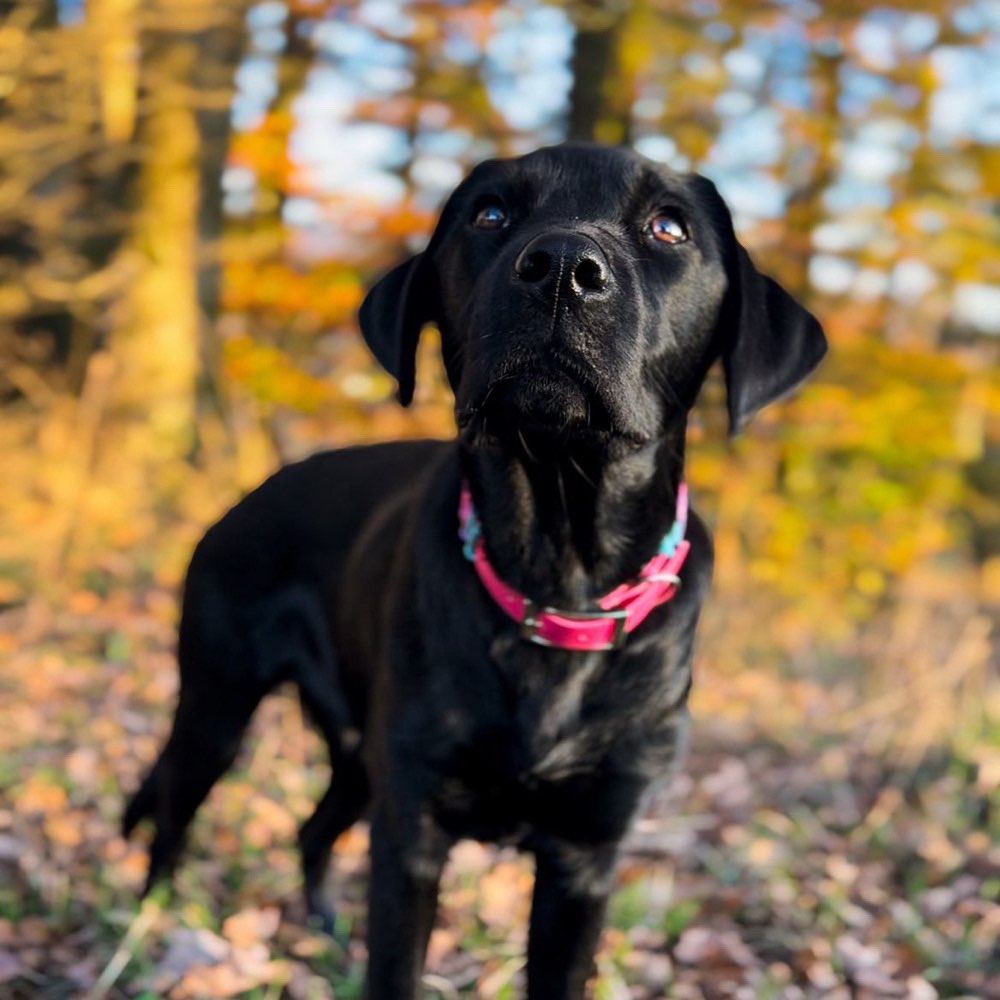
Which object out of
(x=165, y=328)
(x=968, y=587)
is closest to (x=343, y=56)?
(x=165, y=328)

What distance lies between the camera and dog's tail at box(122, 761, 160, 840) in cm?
340

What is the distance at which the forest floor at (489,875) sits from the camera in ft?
10.2

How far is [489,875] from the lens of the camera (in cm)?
391

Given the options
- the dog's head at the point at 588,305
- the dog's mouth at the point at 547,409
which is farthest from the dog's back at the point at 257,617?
the dog's mouth at the point at 547,409

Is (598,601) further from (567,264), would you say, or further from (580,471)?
(567,264)

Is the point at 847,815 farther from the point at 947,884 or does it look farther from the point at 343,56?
the point at 343,56

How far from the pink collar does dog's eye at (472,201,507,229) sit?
21.4 inches

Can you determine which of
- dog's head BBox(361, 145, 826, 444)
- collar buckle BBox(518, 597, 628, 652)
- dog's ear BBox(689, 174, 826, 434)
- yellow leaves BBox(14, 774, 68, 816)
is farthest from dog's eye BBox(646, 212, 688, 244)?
yellow leaves BBox(14, 774, 68, 816)

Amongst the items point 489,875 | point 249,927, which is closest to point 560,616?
point 249,927

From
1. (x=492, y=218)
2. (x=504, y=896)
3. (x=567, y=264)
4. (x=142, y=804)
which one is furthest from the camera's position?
(x=504, y=896)

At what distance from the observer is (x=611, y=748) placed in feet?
7.93

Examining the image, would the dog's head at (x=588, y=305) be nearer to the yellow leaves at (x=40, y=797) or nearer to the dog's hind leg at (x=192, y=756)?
the dog's hind leg at (x=192, y=756)

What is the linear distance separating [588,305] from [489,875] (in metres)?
2.47

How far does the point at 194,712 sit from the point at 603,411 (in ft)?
5.47
